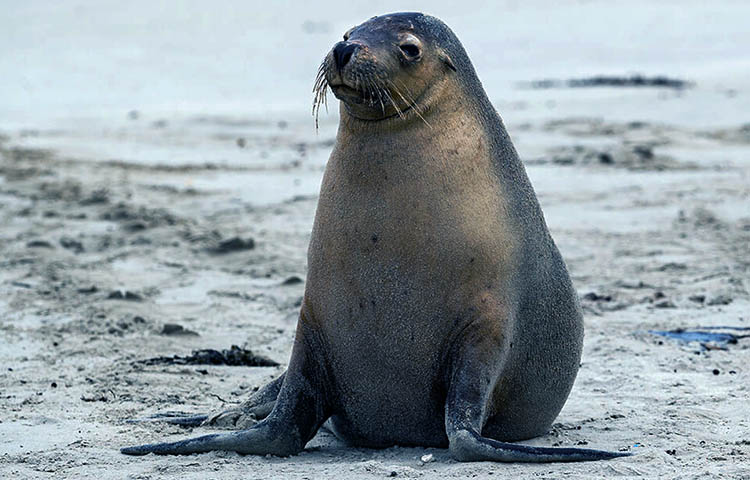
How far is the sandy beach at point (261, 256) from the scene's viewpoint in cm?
433

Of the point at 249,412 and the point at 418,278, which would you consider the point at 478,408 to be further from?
the point at 249,412

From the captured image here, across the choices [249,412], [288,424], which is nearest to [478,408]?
[288,424]

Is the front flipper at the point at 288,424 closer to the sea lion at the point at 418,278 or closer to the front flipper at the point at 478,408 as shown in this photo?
the sea lion at the point at 418,278

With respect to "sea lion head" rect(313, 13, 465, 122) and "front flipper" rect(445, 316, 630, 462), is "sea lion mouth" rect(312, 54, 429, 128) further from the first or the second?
"front flipper" rect(445, 316, 630, 462)

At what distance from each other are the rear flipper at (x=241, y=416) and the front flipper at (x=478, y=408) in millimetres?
821

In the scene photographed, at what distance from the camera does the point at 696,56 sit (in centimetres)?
2289

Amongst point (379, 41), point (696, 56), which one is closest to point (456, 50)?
point (379, 41)

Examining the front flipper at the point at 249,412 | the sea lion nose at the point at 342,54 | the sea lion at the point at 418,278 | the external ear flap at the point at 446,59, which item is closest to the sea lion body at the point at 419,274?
the sea lion at the point at 418,278

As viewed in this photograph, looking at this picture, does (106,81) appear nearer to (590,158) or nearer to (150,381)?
(590,158)

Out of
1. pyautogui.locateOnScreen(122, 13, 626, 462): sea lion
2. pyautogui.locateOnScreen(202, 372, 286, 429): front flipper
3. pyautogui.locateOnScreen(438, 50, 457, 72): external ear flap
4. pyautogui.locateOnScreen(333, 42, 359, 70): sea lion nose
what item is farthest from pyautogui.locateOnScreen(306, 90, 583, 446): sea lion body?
pyautogui.locateOnScreen(202, 372, 286, 429): front flipper

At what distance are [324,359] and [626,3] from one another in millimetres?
25623

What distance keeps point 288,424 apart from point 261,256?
3943mm

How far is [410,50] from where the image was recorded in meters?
4.17

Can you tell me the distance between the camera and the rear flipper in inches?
180
